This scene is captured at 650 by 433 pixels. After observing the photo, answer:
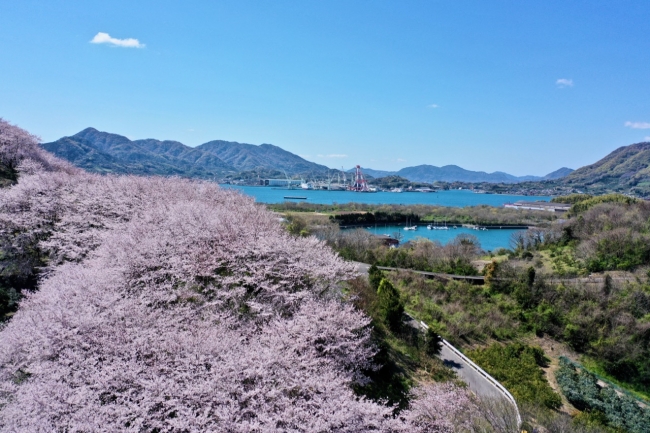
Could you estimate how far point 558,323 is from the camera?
66.6ft

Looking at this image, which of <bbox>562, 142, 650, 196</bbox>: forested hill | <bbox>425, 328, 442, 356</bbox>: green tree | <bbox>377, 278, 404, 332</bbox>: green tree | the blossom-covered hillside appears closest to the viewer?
the blossom-covered hillside

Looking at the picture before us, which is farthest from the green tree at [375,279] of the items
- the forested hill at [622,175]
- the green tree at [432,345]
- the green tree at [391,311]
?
the forested hill at [622,175]

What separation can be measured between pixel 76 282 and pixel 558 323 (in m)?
22.4

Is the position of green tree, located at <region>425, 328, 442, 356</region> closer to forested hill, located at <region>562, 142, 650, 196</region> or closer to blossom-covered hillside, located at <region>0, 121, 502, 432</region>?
blossom-covered hillside, located at <region>0, 121, 502, 432</region>

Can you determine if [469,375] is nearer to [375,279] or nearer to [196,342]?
[375,279]

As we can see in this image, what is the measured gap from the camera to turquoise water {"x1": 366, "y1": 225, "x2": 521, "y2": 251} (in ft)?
220

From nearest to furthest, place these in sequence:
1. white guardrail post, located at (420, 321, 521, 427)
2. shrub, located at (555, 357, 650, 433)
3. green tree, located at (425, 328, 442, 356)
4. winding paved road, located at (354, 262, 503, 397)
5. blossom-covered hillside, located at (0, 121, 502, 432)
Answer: blossom-covered hillside, located at (0, 121, 502, 432)
white guardrail post, located at (420, 321, 521, 427)
winding paved road, located at (354, 262, 503, 397)
shrub, located at (555, 357, 650, 433)
green tree, located at (425, 328, 442, 356)

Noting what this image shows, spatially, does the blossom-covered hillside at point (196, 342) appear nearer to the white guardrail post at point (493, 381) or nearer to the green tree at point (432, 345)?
the white guardrail post at point (493, 381)

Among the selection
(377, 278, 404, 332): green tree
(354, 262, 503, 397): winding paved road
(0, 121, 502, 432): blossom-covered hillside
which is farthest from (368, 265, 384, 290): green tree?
(0, 121, 502, 432): blossom-covered hillside

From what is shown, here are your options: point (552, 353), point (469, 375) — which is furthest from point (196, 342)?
point (552, 353)

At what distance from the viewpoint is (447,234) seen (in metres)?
74.6

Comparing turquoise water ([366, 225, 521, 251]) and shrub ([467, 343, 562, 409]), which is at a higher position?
shrub ([467, 343, 562, 409])

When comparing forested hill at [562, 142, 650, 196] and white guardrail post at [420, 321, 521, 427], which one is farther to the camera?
forested hill at [562, 142, 650, 196]

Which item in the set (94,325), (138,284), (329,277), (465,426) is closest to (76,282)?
(138,284)
